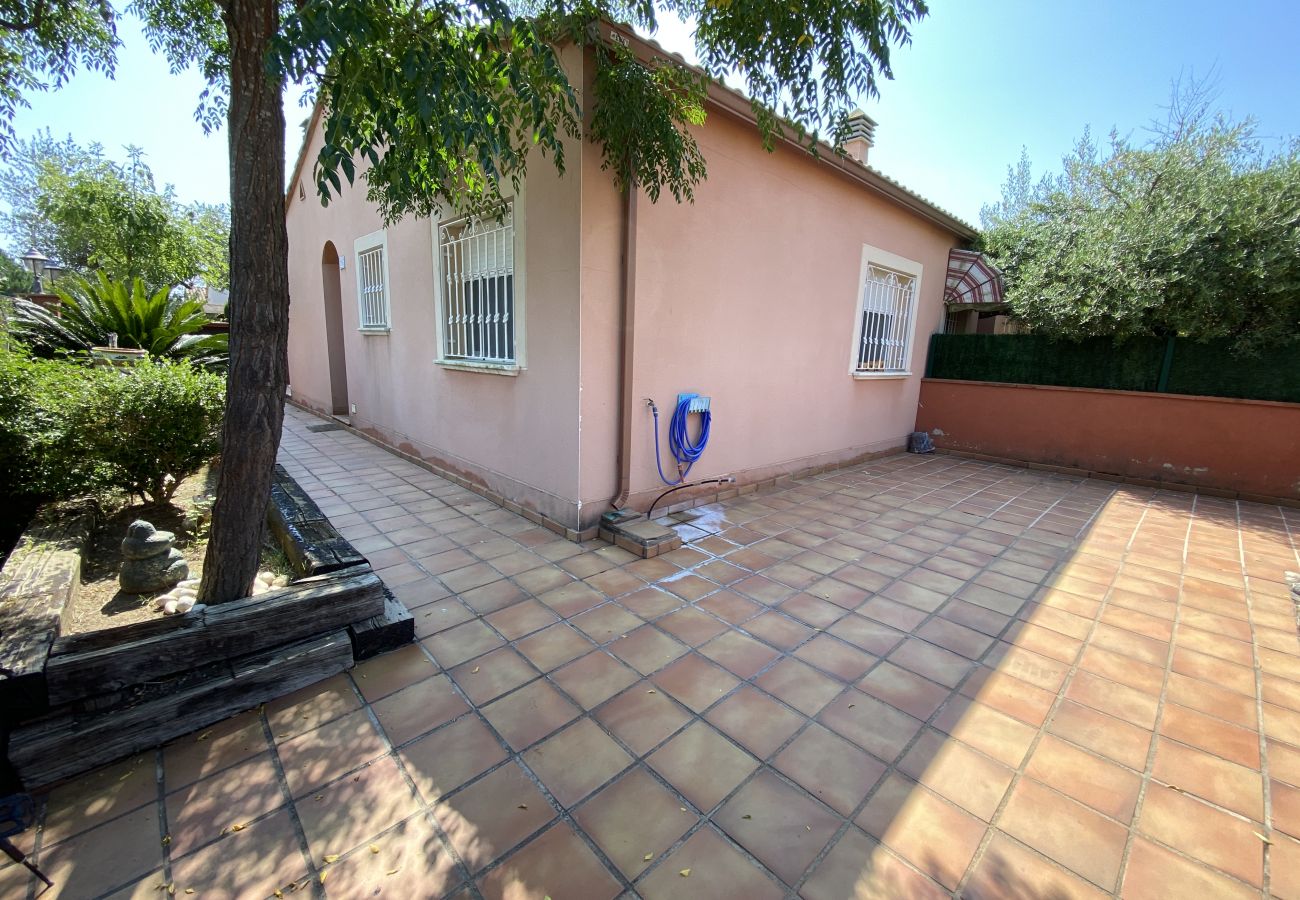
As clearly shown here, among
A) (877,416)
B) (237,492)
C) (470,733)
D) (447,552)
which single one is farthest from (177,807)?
(877,416)

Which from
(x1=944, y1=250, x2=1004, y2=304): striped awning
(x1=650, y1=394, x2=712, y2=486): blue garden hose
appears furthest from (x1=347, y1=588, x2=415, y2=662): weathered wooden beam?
(x1=944, y1=250, x2=1004, y2=304): striped awning

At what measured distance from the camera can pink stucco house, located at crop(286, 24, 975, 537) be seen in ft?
11.9

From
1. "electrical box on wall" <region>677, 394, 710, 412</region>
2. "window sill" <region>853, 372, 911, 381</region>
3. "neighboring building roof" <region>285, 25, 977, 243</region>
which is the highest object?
"neighboring building roof" <region>285, 25, 977, 243</region>

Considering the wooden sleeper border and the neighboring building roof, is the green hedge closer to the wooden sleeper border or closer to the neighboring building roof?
the neighboring building roof

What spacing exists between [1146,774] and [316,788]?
2797 mm

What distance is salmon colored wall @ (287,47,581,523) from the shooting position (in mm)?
3582

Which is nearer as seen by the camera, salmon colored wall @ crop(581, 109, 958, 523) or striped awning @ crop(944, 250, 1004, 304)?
salmon colored wall @ crop(581, 109, 958, 523)

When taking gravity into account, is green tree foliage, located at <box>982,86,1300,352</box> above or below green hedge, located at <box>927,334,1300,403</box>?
above

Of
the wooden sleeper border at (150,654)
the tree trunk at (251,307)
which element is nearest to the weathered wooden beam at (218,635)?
the wooden sleeper border at (150,654)

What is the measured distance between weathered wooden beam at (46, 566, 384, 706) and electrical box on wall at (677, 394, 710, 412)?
101 inches

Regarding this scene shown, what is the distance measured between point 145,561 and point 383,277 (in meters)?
4.54

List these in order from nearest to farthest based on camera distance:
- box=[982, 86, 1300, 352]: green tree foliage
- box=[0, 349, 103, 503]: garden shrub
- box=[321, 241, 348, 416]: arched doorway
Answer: box=[0, 349, 103, 503]: garden shrub < box=[982, 86, 1300, 352]: green tree foliage < box=[321, 241, 348, 416]: arched doorway

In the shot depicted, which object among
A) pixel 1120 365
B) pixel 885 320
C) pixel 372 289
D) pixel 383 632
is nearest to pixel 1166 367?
pixel 1120 365

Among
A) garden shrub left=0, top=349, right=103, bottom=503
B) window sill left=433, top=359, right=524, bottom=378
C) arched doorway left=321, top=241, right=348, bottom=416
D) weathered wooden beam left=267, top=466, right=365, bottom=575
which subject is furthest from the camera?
arched doorway left=321, top=241, right=348, bottom=416
